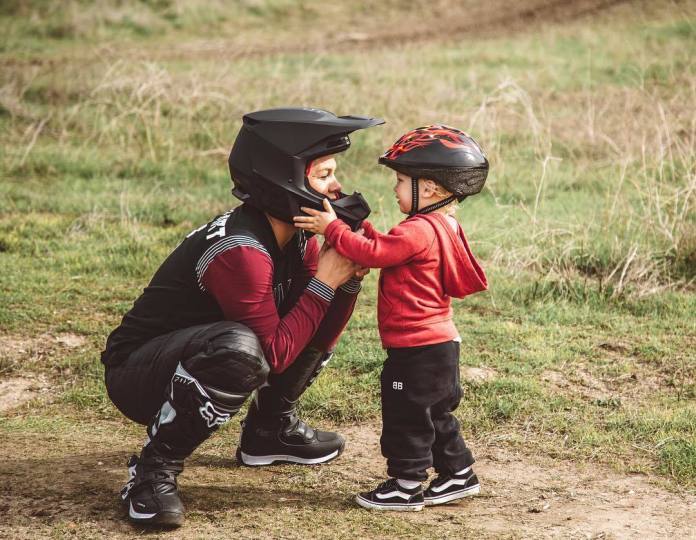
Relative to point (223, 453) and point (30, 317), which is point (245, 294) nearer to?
point (223, 453)

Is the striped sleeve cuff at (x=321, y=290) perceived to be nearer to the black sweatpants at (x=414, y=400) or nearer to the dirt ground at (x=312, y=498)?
the black sweatpants at (x=414, y=400)

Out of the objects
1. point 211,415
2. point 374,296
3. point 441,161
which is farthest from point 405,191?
point 374,296

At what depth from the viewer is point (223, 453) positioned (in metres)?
4.32

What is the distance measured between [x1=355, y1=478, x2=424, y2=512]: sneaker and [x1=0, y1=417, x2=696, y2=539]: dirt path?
0.04 meters

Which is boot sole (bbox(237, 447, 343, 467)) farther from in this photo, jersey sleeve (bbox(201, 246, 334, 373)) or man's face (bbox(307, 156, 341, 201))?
man's face (bbox(307, 156, 341, 201))

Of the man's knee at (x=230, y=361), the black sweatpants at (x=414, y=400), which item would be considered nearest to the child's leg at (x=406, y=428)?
the black sweatpants at (x=414, y=400)

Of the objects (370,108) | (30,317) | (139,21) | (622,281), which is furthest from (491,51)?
(30,317)

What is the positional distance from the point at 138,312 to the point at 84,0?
15.2 metres

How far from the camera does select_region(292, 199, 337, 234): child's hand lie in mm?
3598

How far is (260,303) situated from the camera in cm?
353

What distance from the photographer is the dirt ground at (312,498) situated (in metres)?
3.52

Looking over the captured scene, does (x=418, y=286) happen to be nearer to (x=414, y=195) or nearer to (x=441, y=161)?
(x=414, y=195)

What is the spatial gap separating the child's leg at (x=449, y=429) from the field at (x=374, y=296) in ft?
0.57

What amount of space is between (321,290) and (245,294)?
30cm
